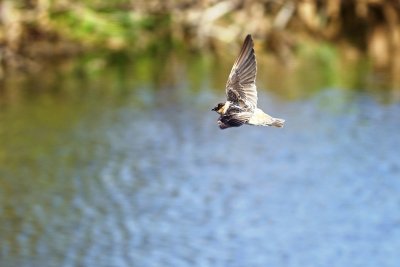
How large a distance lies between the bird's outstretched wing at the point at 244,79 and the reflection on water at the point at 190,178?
168 inches

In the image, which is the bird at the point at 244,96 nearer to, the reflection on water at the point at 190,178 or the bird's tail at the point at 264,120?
the bird's tail at the point at 264,120

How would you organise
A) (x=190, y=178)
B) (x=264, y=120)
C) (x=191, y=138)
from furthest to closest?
(x=191, y=138) < (x=190, y=178) < (x=264, y=120)

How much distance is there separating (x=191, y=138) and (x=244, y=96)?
892 cm

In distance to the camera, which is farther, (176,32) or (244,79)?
(176,32)

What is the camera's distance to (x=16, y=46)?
20.4 metres

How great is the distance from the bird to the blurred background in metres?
4.23

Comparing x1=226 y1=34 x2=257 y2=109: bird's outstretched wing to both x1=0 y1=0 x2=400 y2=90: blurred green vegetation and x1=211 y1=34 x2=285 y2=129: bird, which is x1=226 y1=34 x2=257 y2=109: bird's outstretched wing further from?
x1=0 y1=0 x2=400 y2=90: blurred green vegetation

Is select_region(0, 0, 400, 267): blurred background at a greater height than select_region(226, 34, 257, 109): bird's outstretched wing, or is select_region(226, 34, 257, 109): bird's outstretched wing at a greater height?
select_region(0, 0, 400, 267): blurred background

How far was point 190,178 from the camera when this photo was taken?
528 inches

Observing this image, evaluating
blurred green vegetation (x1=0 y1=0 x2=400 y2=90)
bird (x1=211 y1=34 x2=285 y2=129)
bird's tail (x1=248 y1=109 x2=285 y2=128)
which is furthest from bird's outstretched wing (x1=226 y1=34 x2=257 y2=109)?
blurred green vegetation (x1=0 y1=0 x2=400 y2=90)

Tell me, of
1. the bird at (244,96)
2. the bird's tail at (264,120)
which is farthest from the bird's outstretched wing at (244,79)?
the bird's tail at (264,120)

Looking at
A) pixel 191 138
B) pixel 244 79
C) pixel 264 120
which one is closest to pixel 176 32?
pixel 191 138

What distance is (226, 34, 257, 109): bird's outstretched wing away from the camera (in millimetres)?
6324

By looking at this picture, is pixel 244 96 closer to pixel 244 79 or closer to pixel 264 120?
pixel 244 79
